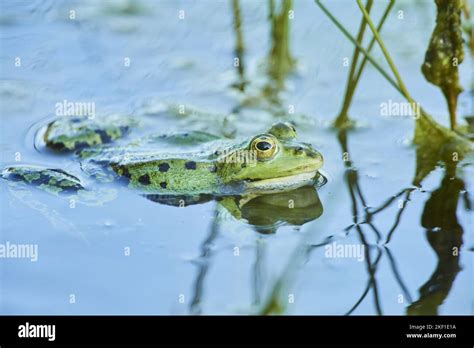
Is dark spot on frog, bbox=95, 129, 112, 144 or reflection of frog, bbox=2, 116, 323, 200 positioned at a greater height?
dark spot on frog, bbox=95, 129, 112, 144

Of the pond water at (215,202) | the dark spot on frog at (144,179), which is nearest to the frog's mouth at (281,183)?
the pond water at (215,202)

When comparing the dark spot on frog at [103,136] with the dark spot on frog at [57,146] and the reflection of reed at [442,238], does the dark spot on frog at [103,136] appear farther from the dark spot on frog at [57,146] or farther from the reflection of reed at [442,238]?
the reflection of reed at [442,238]

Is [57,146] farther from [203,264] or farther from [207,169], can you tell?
[203,264]

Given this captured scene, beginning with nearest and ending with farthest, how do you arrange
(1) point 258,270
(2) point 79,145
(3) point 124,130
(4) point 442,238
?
(1) point 258,270, (4) point 442,238, (2) point 79,145, (3) point 124,130

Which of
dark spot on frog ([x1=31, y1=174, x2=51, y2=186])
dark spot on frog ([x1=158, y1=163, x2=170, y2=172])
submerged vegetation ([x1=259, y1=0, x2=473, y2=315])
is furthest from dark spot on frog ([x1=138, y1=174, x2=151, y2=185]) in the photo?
submerged vegetation ([x1=259, y1=0, x2=473, y2=315])

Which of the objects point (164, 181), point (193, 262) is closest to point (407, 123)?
point (164, 181)

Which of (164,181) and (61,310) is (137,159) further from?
(61,310)

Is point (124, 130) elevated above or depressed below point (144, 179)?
above

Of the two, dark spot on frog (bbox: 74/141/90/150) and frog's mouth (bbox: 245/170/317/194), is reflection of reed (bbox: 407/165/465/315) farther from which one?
dark spot on frog (bbox: 74/141/90/150)

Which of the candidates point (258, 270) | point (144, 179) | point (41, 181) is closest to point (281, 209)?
point (258, 270)
